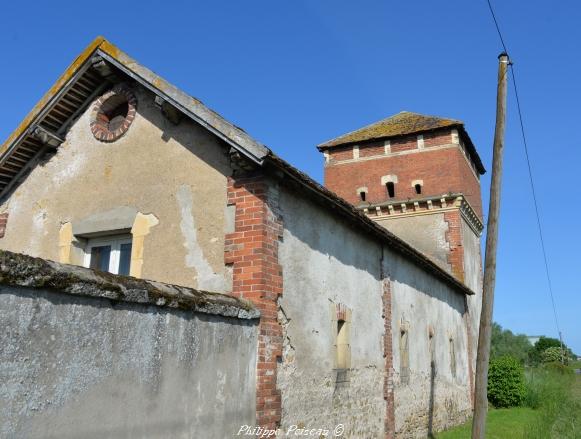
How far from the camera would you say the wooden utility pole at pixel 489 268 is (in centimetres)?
868

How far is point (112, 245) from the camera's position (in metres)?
8.63

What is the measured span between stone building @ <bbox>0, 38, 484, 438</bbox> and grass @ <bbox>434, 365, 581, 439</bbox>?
10.5 feet

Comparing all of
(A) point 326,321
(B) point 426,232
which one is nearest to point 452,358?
(B) point 426,232

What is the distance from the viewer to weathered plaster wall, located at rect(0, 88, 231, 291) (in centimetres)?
750

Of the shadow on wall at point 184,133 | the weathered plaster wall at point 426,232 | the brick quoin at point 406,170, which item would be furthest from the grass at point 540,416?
the shadow on wall at point 184,133

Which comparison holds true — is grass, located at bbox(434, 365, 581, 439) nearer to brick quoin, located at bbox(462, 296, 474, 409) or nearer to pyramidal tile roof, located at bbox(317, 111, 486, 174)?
brick quoin, located at bbox(462, 296, 474, 409)

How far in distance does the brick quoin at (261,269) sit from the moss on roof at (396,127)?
16.3 m

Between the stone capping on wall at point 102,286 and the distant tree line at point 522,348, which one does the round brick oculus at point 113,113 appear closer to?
the stone capping on wall at point 102,286

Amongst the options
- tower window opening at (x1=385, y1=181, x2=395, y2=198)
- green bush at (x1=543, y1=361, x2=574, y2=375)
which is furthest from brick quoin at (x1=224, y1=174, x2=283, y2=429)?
green bush at (x1=543, y1=361, x2=574, y2=375)

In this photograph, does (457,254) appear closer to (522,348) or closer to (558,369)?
(558,369)

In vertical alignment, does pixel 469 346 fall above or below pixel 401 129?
below

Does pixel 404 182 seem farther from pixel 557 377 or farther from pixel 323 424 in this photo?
pixel 323 424

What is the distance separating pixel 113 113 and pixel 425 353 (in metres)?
9.88

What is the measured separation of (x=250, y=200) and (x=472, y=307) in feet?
54.6
